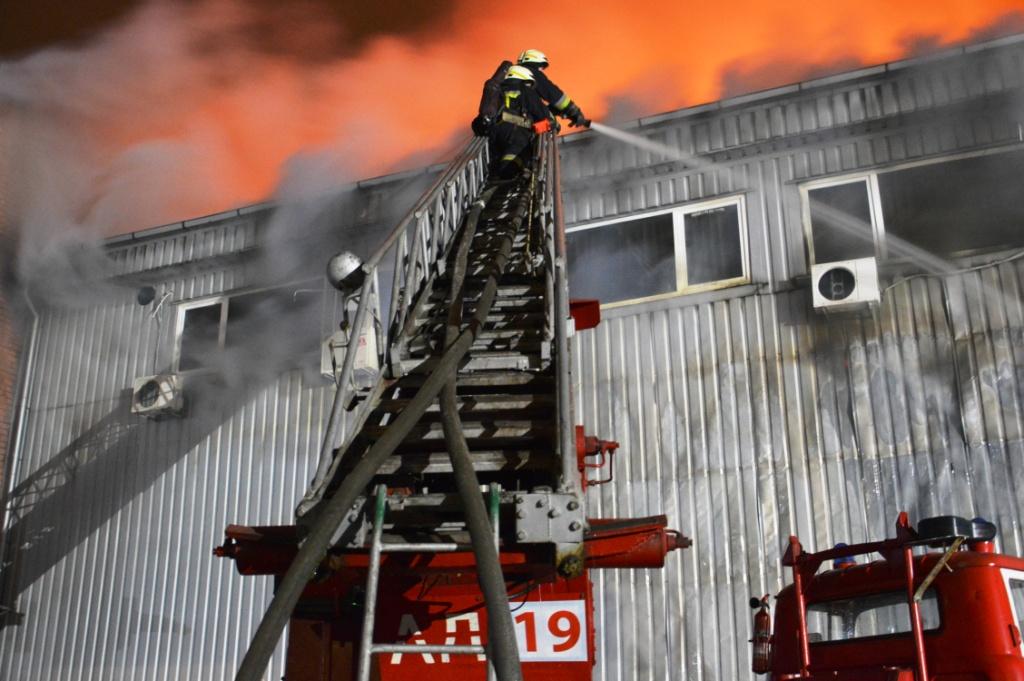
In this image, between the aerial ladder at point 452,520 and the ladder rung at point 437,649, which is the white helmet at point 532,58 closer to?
the aerial ladder at point 452,520

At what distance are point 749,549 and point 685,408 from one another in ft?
5.13

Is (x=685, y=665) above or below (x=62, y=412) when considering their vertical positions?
below

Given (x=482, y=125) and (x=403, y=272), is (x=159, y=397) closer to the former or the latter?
(x=482, y=125)

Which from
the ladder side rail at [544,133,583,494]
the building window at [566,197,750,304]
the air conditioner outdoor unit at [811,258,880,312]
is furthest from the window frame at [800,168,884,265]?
the ladder side rail at [544,133,583,494]

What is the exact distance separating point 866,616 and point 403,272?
420cm

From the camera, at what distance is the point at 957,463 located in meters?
8.12

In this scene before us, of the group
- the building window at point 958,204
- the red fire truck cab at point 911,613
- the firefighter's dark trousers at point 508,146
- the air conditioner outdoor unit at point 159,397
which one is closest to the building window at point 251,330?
the air conditioner outdoor unit at point 159,397

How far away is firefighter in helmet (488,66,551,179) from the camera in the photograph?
30.3 ft

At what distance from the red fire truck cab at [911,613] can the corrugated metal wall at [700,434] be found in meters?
2.98

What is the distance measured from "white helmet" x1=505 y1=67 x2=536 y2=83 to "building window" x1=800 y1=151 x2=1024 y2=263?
10.2 ft

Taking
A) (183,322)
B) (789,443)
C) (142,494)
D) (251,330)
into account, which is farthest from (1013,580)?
(183,322)

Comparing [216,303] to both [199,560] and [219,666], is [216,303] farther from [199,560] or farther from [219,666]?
[219,666]

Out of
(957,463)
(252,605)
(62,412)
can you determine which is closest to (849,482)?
(957,463)

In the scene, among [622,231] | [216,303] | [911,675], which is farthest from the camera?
[216,303]
